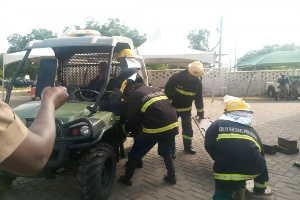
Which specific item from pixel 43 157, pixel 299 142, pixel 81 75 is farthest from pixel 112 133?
pixel 299 142

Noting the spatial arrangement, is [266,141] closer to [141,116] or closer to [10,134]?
[141,116]

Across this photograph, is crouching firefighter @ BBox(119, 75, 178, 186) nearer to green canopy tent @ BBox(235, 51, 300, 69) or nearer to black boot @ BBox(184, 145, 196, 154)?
black boot @ BBox(184, 145, 196, 154)

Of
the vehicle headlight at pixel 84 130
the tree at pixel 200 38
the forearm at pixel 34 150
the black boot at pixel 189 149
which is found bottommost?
the black boot at pixel 189 149

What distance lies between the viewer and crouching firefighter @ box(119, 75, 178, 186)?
356cm

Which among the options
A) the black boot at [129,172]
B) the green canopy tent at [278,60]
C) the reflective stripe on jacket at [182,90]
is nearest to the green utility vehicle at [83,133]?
the black boot at [129,172]

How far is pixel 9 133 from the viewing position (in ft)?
2.73

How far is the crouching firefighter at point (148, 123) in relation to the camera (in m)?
3.56

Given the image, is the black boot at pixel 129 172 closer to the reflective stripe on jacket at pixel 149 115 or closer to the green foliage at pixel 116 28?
the reflective stripe on jacket at pixel 149 115

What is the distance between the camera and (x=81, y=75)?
5309 millimetres

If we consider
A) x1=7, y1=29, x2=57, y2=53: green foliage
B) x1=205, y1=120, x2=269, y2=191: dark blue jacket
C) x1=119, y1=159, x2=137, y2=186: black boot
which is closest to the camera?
x1=205, y1=120, x2=269, y2=191: dark blue jacket

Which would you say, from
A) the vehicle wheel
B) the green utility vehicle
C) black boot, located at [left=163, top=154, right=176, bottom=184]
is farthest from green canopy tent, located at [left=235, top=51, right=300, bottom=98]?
the vehicle wheel

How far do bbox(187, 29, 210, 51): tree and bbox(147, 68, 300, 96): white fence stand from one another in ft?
95.7

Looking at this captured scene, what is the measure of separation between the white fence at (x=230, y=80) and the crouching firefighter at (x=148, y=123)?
48.6ft

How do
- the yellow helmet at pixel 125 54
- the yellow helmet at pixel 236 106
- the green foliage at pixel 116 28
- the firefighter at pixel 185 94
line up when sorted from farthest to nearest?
the green foliage at pixel 116 28, the firefighter at pixel 185 94, the yellow helmet at pixel 125 54, the yellow helmet at pixel 236 106
